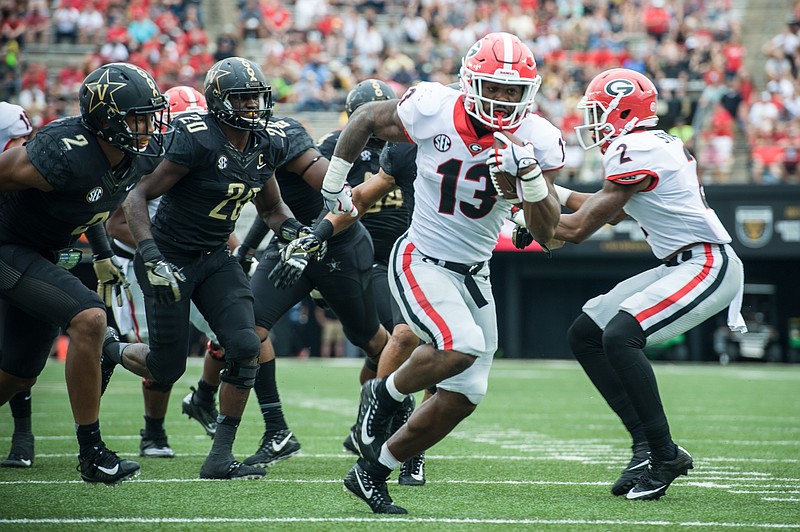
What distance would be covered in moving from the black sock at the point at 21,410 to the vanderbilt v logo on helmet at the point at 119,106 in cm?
172

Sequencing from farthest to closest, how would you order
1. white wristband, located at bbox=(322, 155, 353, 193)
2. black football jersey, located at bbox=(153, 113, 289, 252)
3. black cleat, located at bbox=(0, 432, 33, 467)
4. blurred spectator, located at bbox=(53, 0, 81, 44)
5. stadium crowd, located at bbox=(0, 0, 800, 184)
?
blurred spectator, located at bbox=(53, 0, 81, 44), stadium crowd, located at bbox=(0, 0, 800, 184), black cleat, located at bbox=(0, 432, 33, 467), black football jersey, located at bbox=(153, 113, 289, 252), white wristband, located at bbox=(322, 155, 353, 193)

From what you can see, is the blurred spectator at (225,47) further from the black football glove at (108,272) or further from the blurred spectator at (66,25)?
the black football glove at (108,272)

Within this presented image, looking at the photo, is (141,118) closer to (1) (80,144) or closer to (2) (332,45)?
(1) (80,144)

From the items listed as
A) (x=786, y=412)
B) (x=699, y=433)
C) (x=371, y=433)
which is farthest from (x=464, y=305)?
(x=786, y=412)

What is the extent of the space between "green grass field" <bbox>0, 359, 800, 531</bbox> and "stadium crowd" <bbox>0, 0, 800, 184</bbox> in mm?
7658

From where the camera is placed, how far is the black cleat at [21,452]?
5375 mm

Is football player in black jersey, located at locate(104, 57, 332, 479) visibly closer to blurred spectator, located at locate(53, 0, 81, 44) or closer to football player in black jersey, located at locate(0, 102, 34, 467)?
football player in black jersey, located at locate(0, 102, 34, 467)

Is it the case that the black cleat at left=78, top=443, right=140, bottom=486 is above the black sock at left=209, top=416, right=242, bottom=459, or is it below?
above

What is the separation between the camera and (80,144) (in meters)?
4.54

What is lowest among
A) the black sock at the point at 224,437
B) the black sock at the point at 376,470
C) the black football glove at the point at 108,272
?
the black sock at the point at 224,437

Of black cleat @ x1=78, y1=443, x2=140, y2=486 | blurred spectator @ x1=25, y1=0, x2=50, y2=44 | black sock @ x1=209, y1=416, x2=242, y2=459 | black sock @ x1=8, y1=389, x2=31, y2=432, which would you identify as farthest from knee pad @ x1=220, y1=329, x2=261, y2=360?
blurred spectator @ x1=25, y1=0, x2=50, y2=44

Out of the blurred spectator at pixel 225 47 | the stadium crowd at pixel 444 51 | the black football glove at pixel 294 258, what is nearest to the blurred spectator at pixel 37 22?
the stadium crowd at pixel 444 51

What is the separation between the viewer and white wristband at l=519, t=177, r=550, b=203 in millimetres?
3938

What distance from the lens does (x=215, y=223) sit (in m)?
5.14
